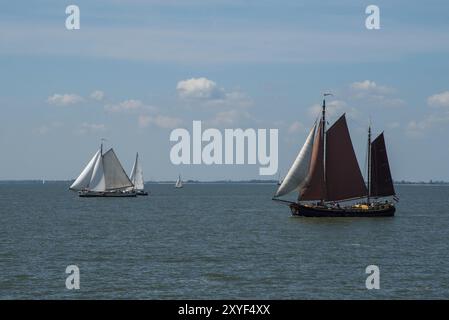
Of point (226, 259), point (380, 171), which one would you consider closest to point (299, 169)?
point (380, 171)

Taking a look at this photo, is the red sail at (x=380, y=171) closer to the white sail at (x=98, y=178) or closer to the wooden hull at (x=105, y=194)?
the white sail at (x=98, y=178)

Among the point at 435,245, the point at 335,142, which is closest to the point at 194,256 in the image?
the point at 435,245

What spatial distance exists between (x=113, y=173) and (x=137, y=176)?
102ft

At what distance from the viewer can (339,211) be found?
82.0 m

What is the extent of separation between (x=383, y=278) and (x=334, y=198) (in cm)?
Result: 4097

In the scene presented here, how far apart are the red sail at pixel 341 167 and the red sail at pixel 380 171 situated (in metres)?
5.83

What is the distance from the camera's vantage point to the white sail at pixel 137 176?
565 ft

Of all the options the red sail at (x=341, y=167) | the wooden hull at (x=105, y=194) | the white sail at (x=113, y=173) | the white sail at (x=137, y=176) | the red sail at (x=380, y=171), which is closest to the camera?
the red sail at (x=341, y=167)

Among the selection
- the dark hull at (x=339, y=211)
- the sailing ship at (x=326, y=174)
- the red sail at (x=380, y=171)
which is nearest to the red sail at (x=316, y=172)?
the sailing ship at (x=326, y=174)

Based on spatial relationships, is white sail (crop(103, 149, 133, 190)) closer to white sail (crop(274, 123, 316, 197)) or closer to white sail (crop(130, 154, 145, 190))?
white sail (crop(130, 154, 145, 190))

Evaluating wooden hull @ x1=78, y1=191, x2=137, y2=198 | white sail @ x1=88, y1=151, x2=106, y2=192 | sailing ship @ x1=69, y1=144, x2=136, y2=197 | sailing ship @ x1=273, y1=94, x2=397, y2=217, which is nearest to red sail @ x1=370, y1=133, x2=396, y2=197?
sailing ship @ x1=273, y1=94, x2=397, y2=217

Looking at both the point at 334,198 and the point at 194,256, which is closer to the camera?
the point at 194,256
